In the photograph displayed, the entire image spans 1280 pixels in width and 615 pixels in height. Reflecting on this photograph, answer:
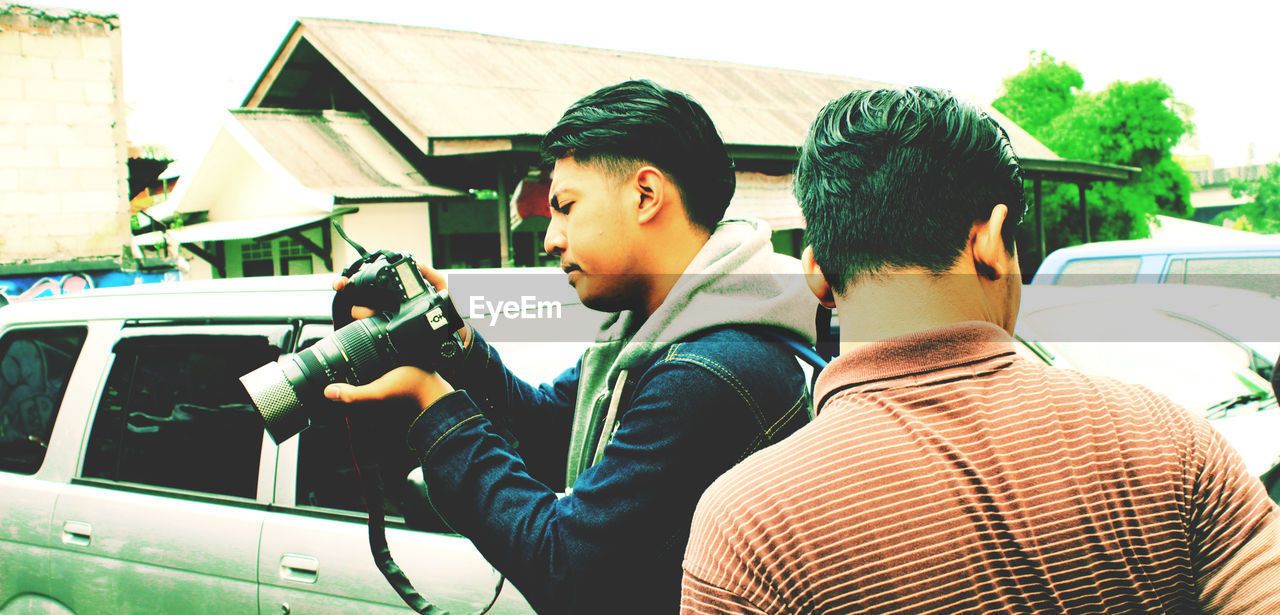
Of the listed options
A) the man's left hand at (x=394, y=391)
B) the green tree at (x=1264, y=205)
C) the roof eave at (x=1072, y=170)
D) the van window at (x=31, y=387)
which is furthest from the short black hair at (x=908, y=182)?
the green tree at (x=1264, y=205)

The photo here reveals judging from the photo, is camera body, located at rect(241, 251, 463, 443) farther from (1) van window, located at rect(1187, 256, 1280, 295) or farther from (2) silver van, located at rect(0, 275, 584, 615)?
(1) van window, located at rect(1187, 256, 1280, 295)

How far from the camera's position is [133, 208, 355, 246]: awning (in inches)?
371

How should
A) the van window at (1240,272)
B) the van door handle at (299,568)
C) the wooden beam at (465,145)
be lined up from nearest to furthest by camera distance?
the van door handle at (299,568), the van window at (1240,272), the wooden beam at (465,145)

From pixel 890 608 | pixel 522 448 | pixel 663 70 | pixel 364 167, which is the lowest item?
pixel 522 448

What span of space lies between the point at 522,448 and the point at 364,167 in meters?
9.20

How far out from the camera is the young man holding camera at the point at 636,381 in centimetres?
120

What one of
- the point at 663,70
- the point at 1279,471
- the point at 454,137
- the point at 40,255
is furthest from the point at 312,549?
the point at 663,70

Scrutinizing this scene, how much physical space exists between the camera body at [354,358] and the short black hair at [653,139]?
38 centimetres

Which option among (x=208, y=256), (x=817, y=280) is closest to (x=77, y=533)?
(x=817, y=280)

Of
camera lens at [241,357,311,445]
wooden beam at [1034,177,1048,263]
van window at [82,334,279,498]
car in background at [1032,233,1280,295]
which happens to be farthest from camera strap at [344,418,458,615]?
wooden beam at [1034,177,1048,263]

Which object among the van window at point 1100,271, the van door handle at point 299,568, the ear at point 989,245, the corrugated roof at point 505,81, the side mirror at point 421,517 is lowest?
the van door handle at point 299,568

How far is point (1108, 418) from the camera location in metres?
0.79

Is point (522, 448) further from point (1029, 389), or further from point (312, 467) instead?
point (1029, 389)

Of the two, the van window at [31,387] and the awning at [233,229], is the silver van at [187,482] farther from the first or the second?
the awning at [233,229]
